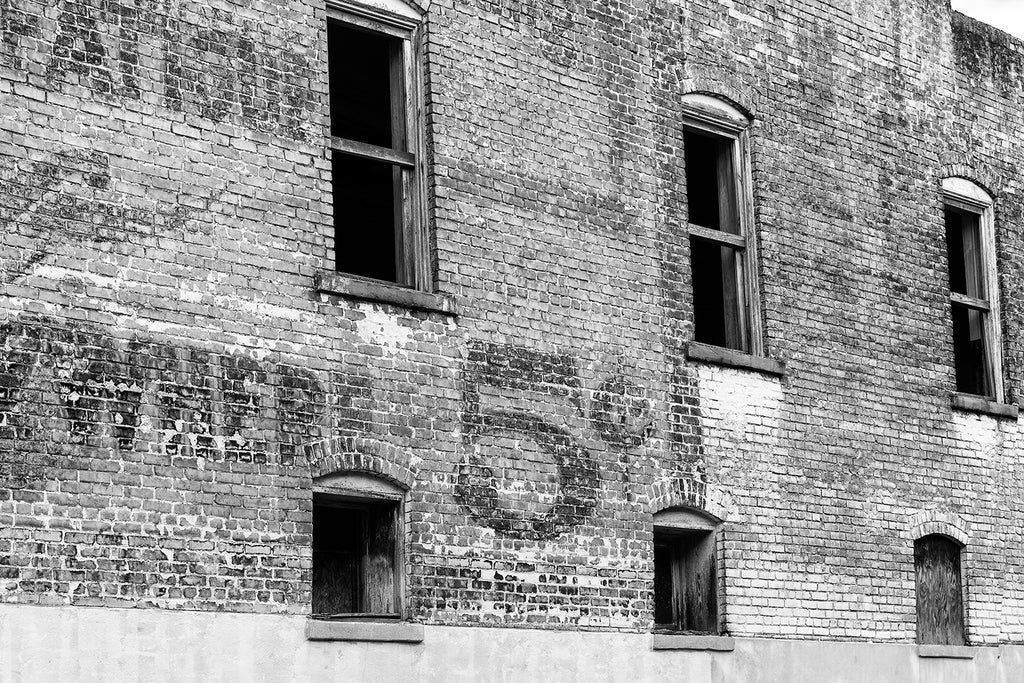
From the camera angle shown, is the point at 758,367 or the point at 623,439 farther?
the point at 758,367

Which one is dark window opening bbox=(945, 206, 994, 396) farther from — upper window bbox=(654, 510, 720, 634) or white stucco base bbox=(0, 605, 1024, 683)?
upper window bbox=(654, 510, 720, 634)

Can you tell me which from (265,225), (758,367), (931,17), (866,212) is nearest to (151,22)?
(265,225)

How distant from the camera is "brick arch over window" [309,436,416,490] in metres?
11.2

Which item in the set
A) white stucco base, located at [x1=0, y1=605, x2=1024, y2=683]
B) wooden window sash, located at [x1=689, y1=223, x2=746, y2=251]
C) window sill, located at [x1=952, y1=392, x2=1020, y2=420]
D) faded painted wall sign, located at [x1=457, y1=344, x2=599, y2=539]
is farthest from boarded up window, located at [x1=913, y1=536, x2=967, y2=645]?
faded painted wall sign, located at [x1=457, y1=344, x2=599, y2=539]

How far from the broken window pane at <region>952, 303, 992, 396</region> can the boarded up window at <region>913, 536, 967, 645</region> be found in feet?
6.17

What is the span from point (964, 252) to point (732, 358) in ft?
13.7

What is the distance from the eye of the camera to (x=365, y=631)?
11.0m

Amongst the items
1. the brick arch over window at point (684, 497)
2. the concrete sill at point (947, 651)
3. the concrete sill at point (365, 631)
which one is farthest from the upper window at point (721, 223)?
the concrete sill at point (365, 631)

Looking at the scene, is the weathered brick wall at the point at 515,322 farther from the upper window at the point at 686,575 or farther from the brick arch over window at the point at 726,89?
the upper window at the point at 686,575

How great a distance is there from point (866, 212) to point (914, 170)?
97 cm

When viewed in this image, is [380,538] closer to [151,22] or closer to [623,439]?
[623,439]

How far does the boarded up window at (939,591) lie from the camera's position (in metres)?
15.2

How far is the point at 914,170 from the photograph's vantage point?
15938 mm

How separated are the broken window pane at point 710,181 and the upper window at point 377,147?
3.18 meters
